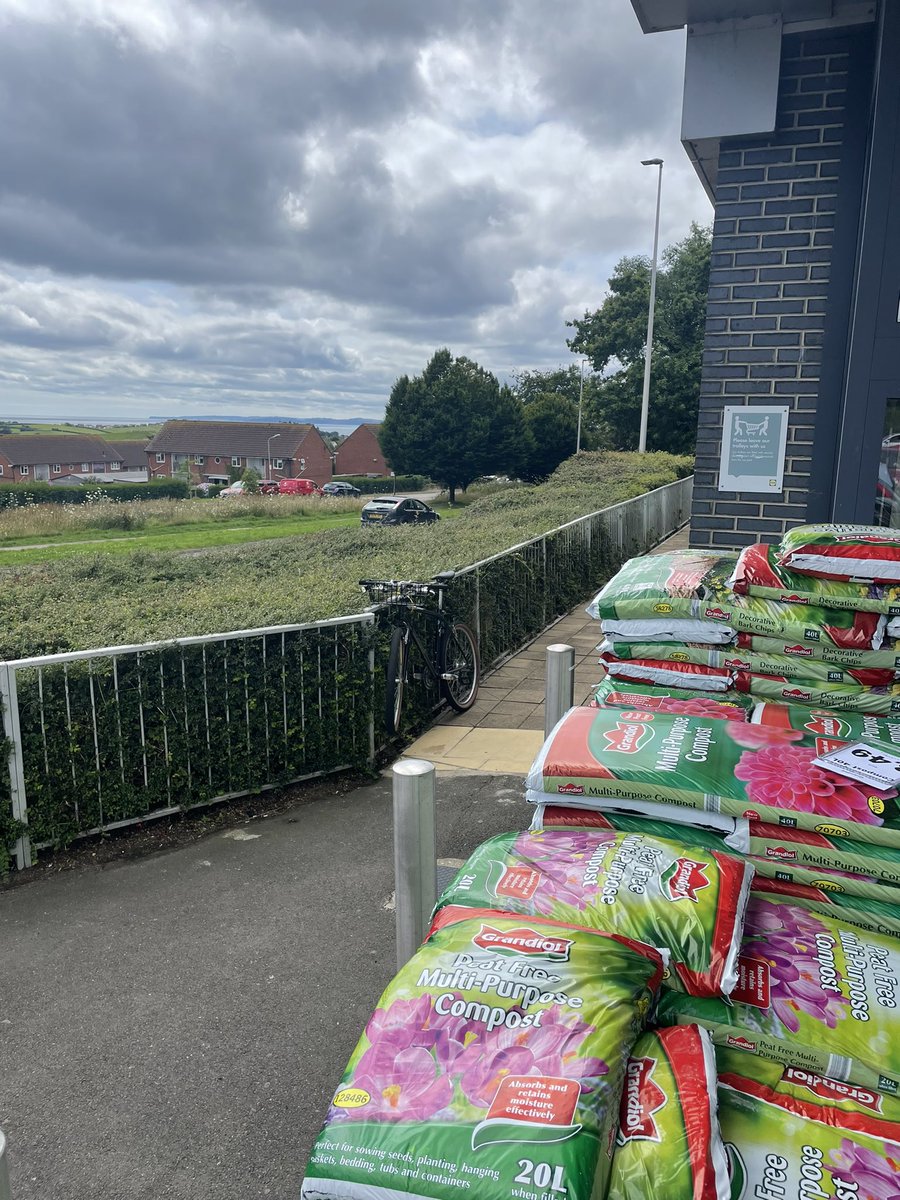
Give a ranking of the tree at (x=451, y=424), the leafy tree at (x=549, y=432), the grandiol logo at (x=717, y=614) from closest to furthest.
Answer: the grandiol logo at (x=717, y=614) → the tree at (x=451, y=424) → the leafy tree at (x=549, y=432)

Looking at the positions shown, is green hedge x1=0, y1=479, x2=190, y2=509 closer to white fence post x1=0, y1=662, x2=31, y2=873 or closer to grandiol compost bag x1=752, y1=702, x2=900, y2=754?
white fence post x1=0, y1=662, x2=31, y2=873

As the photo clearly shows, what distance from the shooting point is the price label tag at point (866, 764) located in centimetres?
202

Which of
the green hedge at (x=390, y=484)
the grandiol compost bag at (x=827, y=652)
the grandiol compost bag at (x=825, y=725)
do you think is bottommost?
the green hedge at (x=390, y=484)

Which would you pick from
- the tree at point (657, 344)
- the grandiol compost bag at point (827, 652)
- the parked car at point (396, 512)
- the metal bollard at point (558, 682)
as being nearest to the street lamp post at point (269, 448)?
the tree at point (657, 344)

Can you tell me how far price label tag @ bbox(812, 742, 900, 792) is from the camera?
6.63 ft

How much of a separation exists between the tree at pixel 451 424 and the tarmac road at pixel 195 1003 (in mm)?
50445

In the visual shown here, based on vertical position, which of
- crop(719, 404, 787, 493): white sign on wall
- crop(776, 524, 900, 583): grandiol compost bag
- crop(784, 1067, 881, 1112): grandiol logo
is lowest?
crop(784, 1067, 881, 1112): grandiol logo

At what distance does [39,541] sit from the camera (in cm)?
2786

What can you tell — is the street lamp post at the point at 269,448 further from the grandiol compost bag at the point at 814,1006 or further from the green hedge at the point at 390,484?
the grandiol compost bag at the point at 814,1006

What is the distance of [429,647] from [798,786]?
4910 millimetres

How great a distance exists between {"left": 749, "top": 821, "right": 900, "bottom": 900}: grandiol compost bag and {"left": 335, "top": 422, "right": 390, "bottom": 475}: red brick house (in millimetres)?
94451

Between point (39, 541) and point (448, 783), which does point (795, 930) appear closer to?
point (448, 783)

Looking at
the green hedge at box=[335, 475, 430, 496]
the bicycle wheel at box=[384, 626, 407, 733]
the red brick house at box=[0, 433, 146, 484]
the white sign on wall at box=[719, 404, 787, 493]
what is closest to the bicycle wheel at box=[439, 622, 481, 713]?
the bicycle wheel at box=[384, 626, 407, 733]

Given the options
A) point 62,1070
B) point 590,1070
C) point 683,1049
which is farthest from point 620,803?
point 62,1070
